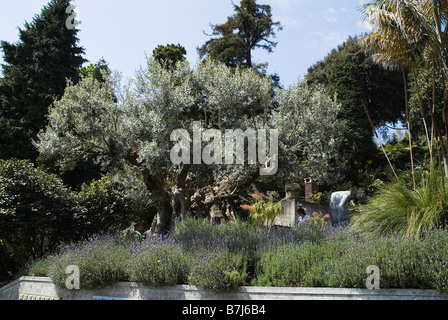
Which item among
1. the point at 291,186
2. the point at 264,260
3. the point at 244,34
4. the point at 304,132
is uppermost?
the point at 244,34

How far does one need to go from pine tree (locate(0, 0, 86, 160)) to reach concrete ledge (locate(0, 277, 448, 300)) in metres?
12.8

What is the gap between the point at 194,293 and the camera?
7.69 m

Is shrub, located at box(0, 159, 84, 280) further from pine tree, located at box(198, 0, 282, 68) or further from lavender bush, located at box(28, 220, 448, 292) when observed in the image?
pine tree, located at box(198, 0, 282, 68)

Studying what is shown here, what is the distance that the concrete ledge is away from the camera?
6.75 meters

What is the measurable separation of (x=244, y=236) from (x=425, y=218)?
3949 mm

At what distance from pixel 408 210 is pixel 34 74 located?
20749mm

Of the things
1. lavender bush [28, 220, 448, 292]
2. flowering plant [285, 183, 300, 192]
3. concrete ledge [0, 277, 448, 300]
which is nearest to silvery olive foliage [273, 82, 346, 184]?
lavender bush [28, 220, 448, 292]

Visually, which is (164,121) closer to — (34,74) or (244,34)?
(34,74)

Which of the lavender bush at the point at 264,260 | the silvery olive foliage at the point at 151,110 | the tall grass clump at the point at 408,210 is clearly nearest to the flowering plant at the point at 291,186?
the silvery olive foliage at the point at 151,110

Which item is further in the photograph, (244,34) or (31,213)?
(244,34)

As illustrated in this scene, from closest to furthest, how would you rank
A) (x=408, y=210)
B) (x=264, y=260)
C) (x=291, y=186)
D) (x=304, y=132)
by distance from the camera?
(x=264, y=260) < (x=408, y=210) < (x=304, y=132) < (x=291, y=186)

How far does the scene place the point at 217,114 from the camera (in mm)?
12430

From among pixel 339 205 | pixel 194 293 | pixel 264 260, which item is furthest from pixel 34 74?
pixel 264 260
